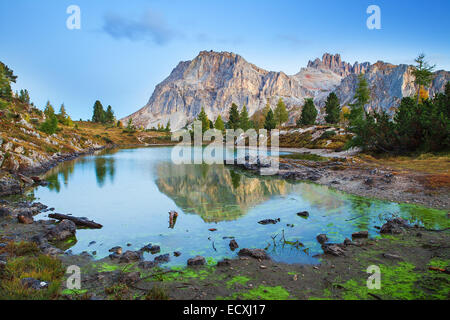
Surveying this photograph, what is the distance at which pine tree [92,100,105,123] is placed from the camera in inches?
6973

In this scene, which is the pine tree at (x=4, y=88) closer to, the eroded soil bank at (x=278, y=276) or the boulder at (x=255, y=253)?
the eroded soil bank at (x=278, y=276)

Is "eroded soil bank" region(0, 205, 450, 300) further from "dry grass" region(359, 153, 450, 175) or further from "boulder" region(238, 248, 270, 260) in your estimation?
"dry grass" region(359, 153, 450, 175)

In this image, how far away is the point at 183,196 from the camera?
2528 cm

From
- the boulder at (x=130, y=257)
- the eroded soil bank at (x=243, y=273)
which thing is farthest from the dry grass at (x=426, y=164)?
the boulder at (x=130, y=257)

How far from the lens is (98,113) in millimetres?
177625

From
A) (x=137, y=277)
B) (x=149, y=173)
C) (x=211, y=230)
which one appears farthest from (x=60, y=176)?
(x=137, y=277)

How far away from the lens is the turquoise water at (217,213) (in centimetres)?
Result: 1307

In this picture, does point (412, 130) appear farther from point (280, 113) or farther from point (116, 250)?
point (280, 113)

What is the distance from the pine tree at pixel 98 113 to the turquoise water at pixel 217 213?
162 m

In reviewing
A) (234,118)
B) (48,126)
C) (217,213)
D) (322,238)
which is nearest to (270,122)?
(234,118)

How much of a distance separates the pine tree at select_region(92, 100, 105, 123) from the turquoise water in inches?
6384

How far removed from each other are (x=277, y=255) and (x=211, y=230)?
5.05 meters

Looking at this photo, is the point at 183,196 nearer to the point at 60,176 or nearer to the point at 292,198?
the point at 292,198

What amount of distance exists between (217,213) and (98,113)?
186 m
